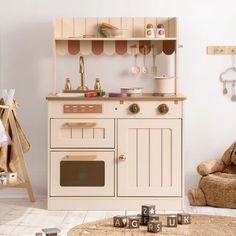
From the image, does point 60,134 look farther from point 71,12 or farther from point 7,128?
point 71,12

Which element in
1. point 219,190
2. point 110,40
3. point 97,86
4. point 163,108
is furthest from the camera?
point 110,40

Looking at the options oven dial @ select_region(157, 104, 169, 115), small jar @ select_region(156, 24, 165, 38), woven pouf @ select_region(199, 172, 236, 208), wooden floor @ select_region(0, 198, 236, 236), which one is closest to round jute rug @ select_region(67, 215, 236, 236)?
→ wooden floor @ select_region(0, 198, 236, 236)

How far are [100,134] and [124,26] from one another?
0.97 meters

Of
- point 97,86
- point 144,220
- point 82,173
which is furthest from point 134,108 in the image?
point 144,220

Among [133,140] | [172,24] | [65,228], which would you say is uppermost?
[172,24]

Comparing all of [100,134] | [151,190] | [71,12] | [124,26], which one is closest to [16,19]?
[71,12]

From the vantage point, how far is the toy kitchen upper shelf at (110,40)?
5.31 metres

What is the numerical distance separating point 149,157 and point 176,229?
3.68 ft

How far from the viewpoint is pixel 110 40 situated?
17.5 feet

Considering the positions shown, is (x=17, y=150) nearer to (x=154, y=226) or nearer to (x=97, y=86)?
(x=97, y=86)

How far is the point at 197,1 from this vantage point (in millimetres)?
5465

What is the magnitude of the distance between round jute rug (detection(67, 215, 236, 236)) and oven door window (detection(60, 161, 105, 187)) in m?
0.86

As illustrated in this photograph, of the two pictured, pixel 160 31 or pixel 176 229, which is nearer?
pixel 176 229

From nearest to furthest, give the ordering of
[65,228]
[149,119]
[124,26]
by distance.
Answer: [65,228] → [149,119] → [124,26]
